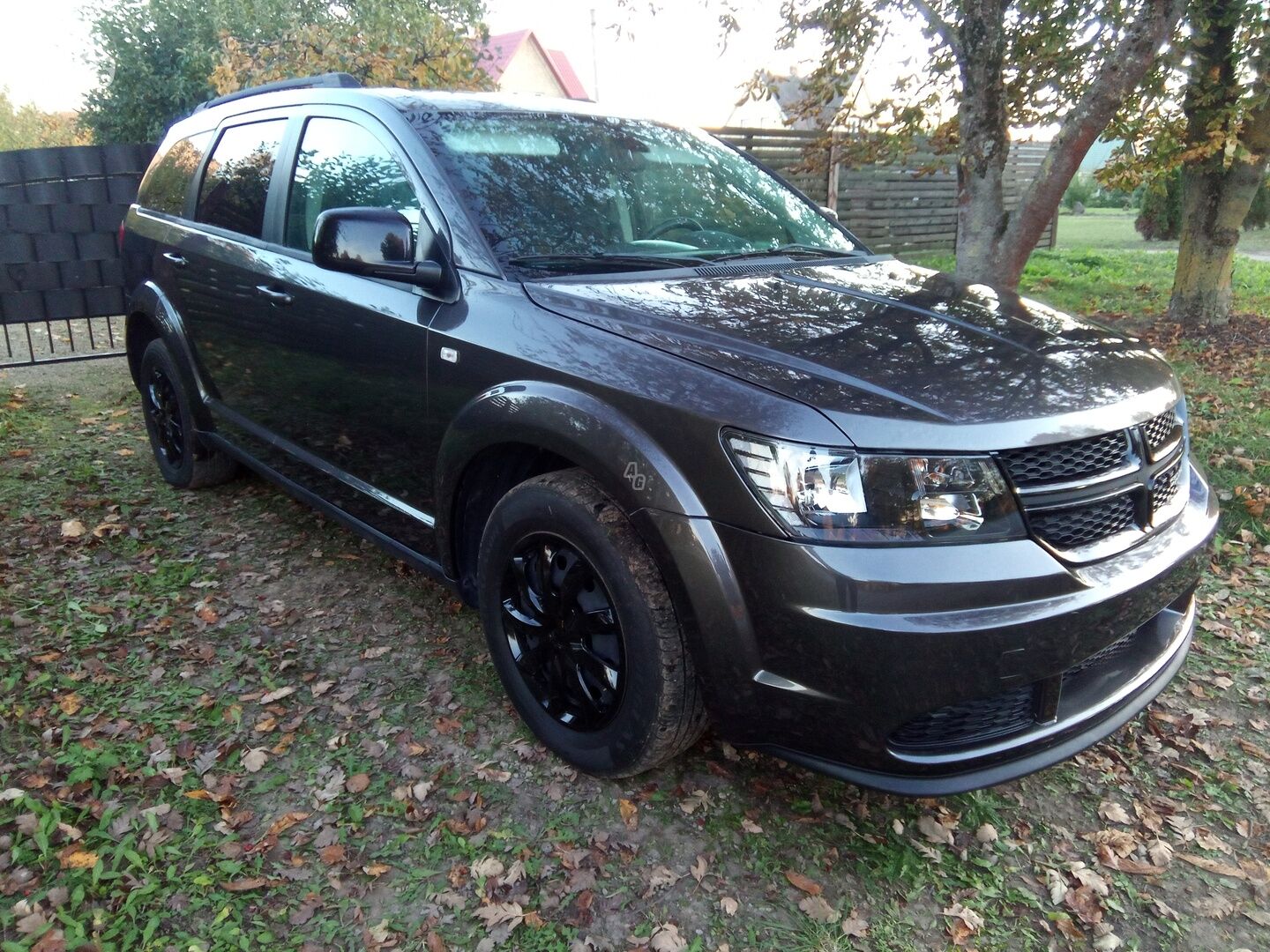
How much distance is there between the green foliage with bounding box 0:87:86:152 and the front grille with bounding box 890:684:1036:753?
21227 millimetres

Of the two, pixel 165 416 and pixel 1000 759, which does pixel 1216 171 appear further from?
pixel 165 416

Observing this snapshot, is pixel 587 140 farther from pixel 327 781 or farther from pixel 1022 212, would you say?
pixel 1022 212

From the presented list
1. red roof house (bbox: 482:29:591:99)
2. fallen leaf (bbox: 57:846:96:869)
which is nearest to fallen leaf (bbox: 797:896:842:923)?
fallen leaf (bbox: 57:846:96:869)

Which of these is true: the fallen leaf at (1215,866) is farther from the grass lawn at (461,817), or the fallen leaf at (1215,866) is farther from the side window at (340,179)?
the side window at (340,179)

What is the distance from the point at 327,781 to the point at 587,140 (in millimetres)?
2282

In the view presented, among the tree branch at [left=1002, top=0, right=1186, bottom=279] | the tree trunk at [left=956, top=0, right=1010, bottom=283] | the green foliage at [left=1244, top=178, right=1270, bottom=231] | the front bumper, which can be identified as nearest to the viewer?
the front bumper

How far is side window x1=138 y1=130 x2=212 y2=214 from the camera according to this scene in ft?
14.8

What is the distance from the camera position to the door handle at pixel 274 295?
355cm

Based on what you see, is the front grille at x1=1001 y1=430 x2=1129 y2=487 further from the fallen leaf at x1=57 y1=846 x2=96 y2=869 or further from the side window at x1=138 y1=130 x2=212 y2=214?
the side window at x1=138 y1=130 x2=212 y2=214

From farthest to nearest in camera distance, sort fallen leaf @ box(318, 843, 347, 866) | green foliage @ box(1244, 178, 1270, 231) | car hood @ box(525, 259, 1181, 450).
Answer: green foliage @ box(1244, 178, 1270, 231) < fallen leaf @ box(318, 843, 347, 866) < car hood @ box(525, 259, 1181, 450)

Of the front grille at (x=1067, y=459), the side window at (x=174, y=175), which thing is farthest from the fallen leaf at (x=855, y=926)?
the side window at (x=174, y=175)

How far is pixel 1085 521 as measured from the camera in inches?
88.5

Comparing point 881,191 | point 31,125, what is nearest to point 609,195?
point 881,191

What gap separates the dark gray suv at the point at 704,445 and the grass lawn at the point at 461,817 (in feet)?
1.02
